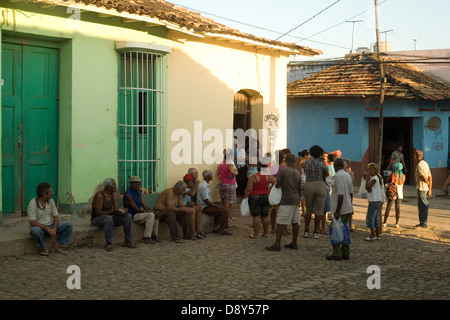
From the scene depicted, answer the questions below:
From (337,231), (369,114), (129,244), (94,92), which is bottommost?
(129,244)

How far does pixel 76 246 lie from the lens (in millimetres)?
9391

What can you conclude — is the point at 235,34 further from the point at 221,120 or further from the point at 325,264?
the point at 325,264

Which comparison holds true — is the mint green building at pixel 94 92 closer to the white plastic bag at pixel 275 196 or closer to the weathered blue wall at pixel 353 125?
the white plastic bag at pixel 275 196

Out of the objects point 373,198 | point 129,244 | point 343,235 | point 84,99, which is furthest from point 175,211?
point 373,198

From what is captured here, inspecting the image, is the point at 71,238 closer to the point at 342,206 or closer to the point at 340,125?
the point at 342,206

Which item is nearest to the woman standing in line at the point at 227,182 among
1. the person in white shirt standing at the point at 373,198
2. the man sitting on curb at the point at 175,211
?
the man sitting on curb at the point at 175,211

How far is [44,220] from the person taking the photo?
872 centimetres

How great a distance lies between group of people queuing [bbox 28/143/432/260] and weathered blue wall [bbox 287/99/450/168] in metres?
9.32

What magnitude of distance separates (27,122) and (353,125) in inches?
579

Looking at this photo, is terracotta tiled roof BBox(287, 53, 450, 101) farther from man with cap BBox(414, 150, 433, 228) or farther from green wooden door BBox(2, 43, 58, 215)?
green wooden door BBox(2, 43, 58, 215)

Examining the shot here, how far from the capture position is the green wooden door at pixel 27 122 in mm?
9695

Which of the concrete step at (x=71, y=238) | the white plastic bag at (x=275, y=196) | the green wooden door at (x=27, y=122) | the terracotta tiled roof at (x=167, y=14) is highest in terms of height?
the terracotta tiled roof at (x=167, y=14)

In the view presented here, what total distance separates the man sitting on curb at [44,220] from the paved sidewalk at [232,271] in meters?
0.23

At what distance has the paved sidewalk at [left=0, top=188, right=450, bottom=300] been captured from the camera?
7.09 metres
